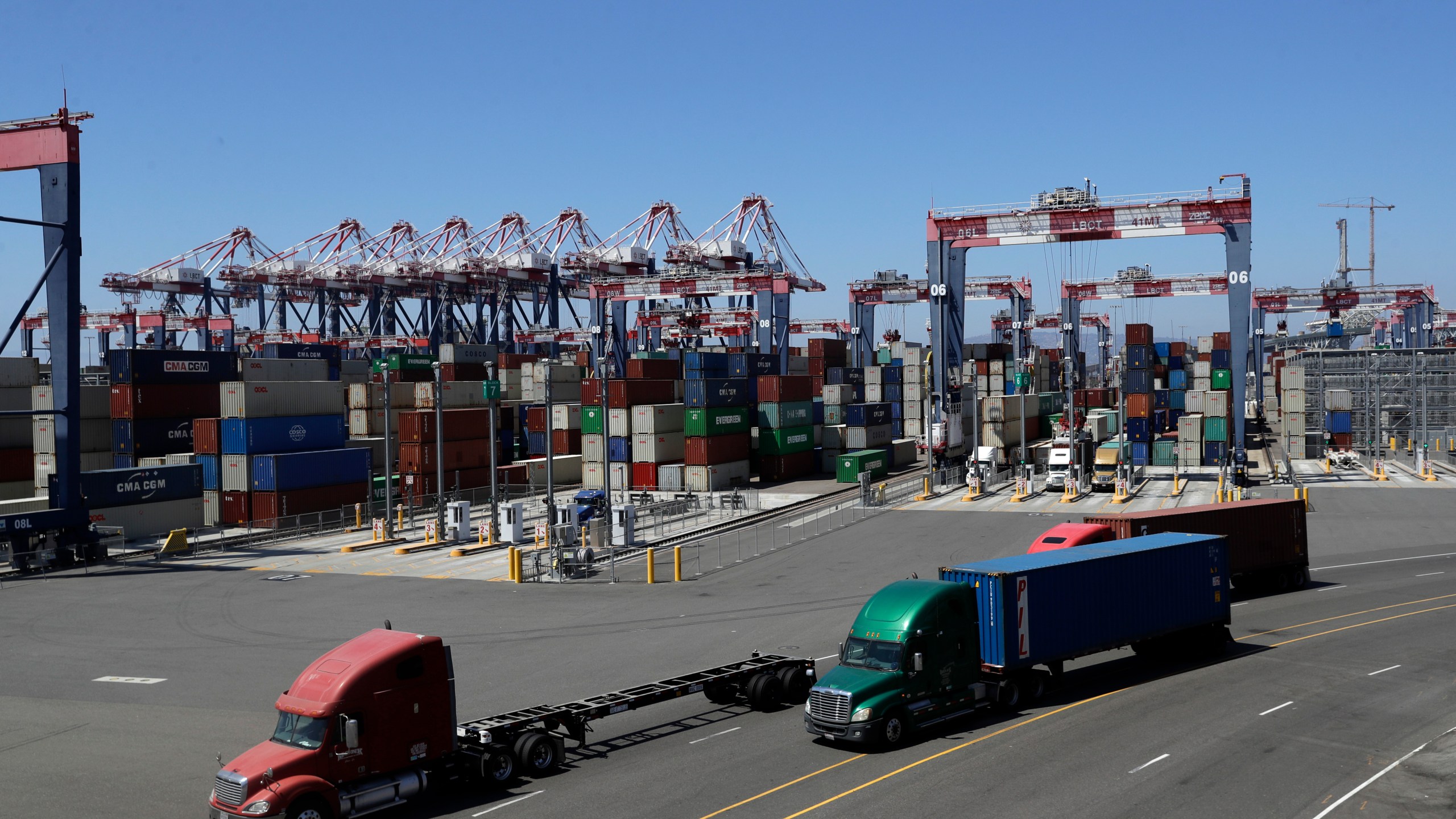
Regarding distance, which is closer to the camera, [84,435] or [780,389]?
[84,435]

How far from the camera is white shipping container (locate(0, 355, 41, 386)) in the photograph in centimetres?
5562

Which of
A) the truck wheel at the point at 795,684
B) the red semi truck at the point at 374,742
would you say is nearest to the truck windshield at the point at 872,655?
the truck wheel at the point at 795,684

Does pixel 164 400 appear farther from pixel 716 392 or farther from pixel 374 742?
pixel 374 742

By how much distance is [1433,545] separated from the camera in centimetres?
4262

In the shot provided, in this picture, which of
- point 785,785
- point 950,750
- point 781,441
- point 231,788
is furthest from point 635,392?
point 231,788

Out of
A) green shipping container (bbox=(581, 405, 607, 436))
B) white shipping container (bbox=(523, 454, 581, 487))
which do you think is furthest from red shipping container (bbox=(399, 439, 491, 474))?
green shipping container (bbox=(581, 405, 607, 436))

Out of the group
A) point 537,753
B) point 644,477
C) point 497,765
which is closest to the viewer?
point 497,765

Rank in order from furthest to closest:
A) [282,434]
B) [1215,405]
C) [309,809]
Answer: [1215,405]
[282,434]
[309,809]

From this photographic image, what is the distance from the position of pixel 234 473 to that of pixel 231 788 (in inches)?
1663

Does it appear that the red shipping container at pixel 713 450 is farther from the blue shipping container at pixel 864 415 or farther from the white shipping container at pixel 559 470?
the blue shipping container at pixel 864 415

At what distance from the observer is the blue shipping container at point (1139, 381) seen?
7562 centimetres

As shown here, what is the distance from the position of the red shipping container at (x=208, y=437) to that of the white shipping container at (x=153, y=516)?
10.4 feet

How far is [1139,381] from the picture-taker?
75.9 m

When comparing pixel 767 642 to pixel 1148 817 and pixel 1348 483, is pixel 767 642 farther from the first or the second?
pixel 1348 483
